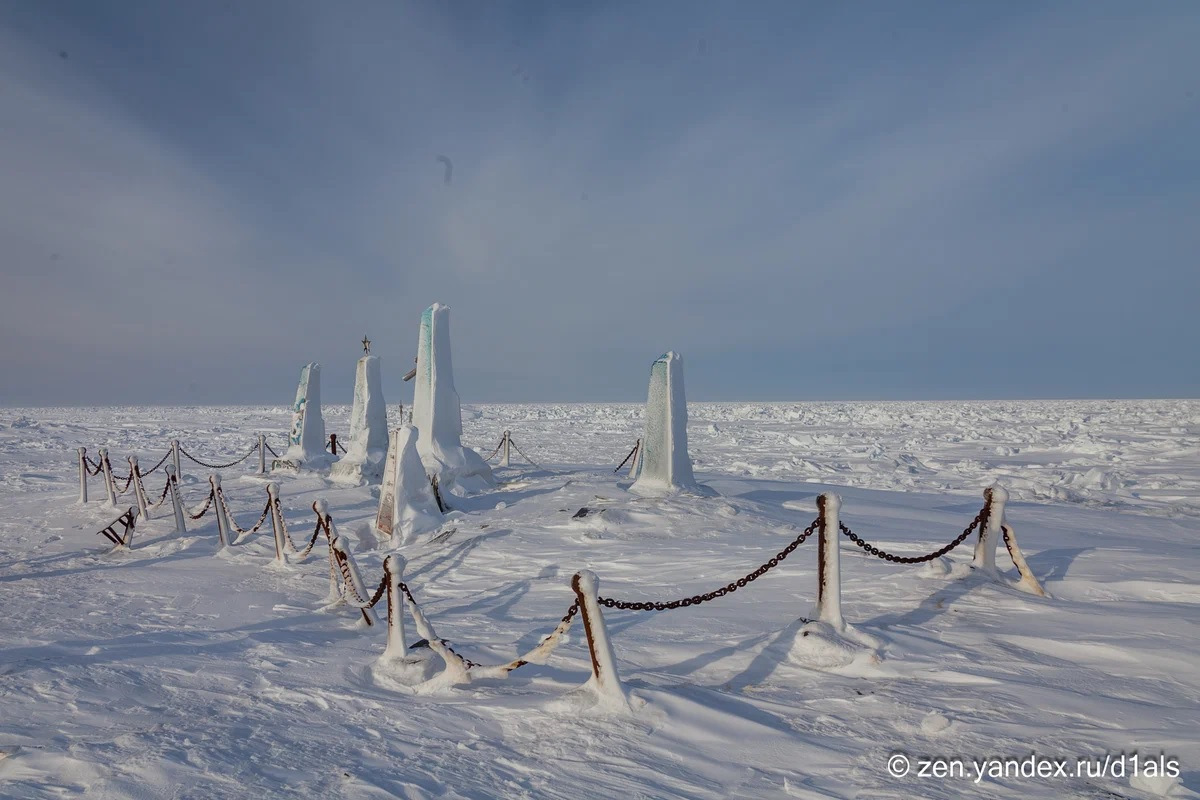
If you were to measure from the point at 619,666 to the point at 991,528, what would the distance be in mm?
4132

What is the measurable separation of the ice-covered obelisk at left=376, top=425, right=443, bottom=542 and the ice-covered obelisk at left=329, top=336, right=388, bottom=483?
18.6ft

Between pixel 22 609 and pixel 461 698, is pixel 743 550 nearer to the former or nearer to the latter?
pixel 461 698

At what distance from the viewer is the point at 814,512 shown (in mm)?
12117

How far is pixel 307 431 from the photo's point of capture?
1872cm

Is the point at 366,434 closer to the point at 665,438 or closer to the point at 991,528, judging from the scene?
the point at 665,438

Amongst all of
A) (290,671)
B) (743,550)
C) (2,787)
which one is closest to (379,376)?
(743,550)

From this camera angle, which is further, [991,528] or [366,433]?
[366,433]

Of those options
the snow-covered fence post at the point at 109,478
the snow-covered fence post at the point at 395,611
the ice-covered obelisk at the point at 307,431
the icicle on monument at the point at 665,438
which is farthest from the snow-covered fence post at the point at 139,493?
the snow-covered fence post at the point at 395,611

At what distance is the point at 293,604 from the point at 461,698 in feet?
12.9

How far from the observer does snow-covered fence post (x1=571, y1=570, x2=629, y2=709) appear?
3908 mm

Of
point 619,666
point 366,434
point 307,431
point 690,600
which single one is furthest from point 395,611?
point 307,431

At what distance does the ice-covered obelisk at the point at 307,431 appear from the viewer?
18.4 meters

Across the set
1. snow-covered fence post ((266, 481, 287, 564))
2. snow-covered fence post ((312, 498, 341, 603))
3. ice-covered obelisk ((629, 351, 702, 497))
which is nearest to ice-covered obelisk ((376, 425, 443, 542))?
snow-covered fence post ((266, 481, 287, 564))

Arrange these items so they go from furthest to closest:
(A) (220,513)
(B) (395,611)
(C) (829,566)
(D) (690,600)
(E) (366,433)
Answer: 1. (E) (366,433)
2. (A) (220,513)
3. (C) (829,566)
4. (B) (395,611)
5. (D) (690,600)
